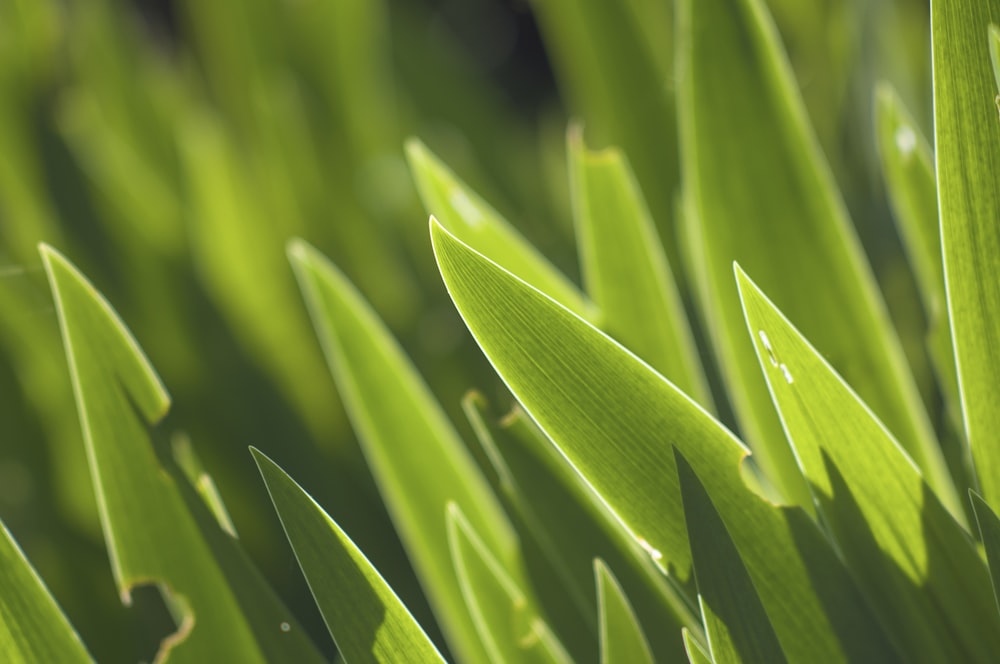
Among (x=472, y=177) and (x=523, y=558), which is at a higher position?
(x=472, y=177)

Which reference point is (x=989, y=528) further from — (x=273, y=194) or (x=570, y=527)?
(x=273, y=194)

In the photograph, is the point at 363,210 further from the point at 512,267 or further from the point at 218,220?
the point at 512,267

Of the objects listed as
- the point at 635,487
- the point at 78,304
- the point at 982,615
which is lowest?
the point at 982,615

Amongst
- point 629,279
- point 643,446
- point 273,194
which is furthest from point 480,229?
point 273,194

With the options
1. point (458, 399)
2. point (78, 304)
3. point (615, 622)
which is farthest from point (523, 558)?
point (458, 399)

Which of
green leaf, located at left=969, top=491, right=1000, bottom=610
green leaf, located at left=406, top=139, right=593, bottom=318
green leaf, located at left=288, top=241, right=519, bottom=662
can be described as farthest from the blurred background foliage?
green leaf, located at left=969, top=491, right=1000, bottom=610

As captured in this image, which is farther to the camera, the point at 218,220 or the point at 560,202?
the point at 560,202
